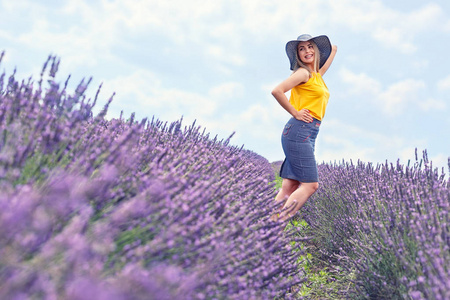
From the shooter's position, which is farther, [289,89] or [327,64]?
[327,64]

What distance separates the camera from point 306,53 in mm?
3762

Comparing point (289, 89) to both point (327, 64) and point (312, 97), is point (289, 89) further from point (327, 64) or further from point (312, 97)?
point (327, 64)

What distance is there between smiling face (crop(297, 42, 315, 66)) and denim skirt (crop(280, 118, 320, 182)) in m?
0.60

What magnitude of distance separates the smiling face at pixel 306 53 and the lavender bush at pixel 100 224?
2.02 metres

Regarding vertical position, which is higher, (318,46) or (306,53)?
(318,46)

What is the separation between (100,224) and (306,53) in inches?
120

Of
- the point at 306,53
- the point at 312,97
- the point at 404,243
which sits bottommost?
the point at 404,243

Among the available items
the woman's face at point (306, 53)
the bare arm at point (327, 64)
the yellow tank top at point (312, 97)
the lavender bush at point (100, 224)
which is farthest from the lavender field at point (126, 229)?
the bare arm at point (327, 64)

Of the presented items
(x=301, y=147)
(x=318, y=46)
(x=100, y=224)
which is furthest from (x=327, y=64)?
(x=100, y=224)

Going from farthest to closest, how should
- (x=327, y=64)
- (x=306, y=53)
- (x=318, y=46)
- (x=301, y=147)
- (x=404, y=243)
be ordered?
(x=327, y=64), (x=318, y=46), (x=306, y=53), (x=301, y=147), (x=404, y=243)

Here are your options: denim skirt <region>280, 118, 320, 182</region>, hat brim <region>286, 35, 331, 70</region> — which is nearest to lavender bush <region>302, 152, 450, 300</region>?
denim skirt <region>280, 118, 320, 182</region>

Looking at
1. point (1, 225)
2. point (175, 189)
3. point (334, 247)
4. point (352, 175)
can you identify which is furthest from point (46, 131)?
point (352, 175)

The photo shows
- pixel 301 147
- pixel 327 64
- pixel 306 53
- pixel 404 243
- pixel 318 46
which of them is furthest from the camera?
pixel 327 64

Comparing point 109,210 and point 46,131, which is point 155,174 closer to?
point 109,210
